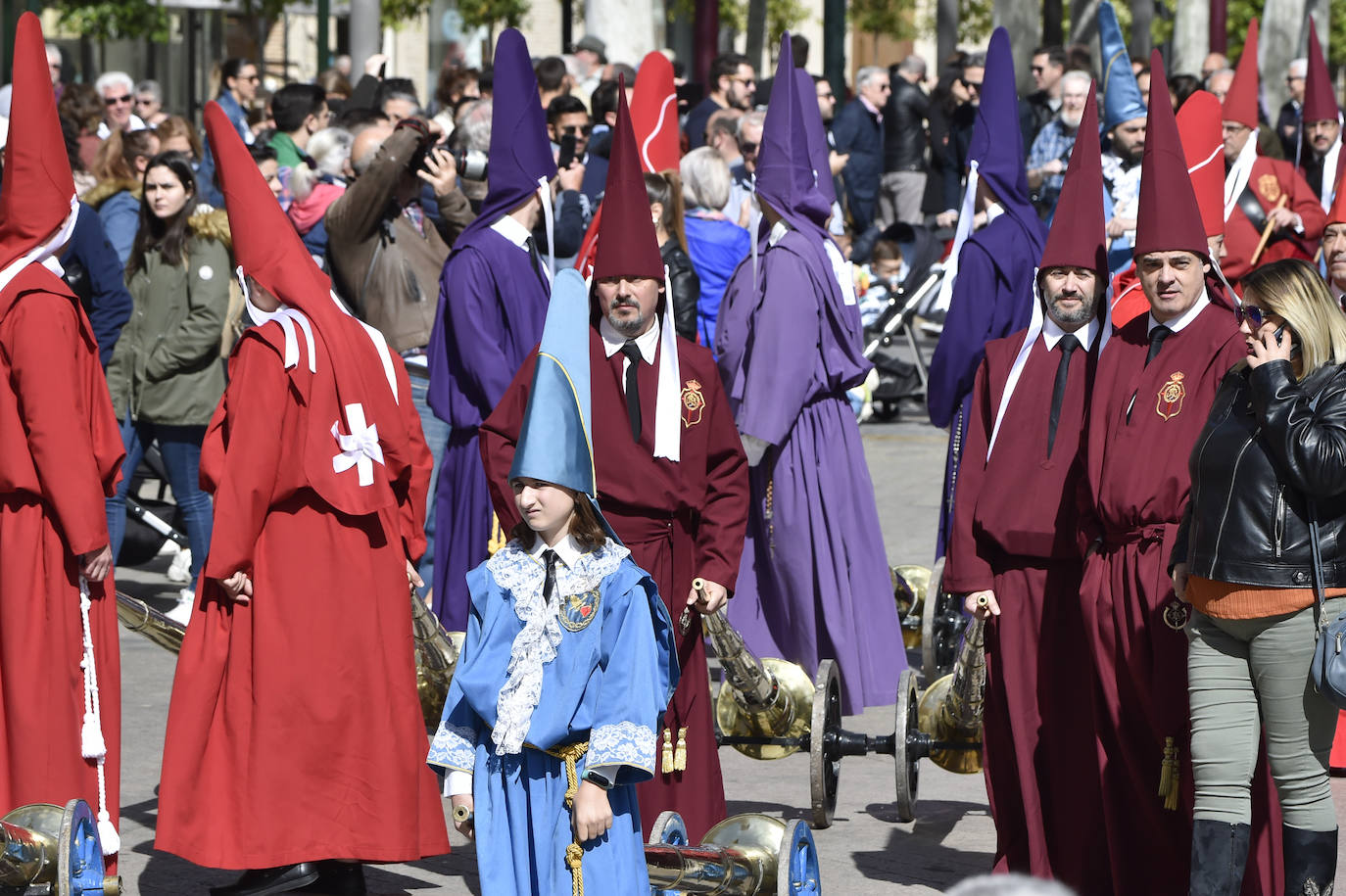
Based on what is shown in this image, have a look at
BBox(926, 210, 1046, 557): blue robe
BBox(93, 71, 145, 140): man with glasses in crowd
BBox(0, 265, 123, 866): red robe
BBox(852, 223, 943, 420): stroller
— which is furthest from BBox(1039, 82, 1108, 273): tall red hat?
BBox(93, 71, 145, 140): man with glasses in crowd

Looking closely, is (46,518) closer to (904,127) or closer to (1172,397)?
(1172,397)

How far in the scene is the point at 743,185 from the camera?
12.6 m

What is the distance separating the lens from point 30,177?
6176 millimetres

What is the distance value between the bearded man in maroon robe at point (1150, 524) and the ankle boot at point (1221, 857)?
1.01 ft

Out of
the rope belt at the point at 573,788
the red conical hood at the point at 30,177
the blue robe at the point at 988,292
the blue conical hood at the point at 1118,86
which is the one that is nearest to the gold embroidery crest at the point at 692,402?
the rope belt at the point at 573,788

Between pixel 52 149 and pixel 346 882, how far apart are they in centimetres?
225

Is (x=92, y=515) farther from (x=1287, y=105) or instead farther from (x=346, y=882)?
(x=1287, y=105)

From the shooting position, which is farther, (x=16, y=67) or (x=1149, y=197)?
(x=16, y=67)

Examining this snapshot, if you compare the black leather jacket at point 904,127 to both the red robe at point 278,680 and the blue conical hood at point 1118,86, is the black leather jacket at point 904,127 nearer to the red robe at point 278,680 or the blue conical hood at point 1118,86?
the blue conical hood at point 1118,86

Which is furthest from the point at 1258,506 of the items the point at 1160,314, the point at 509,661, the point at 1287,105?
the point at 1287,105

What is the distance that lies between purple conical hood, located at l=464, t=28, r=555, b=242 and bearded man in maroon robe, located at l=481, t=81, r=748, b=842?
200cm

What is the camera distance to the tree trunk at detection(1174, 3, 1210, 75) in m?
29.8

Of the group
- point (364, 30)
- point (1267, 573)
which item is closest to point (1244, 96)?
point (1267, 573)

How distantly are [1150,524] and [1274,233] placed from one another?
18.4ft
